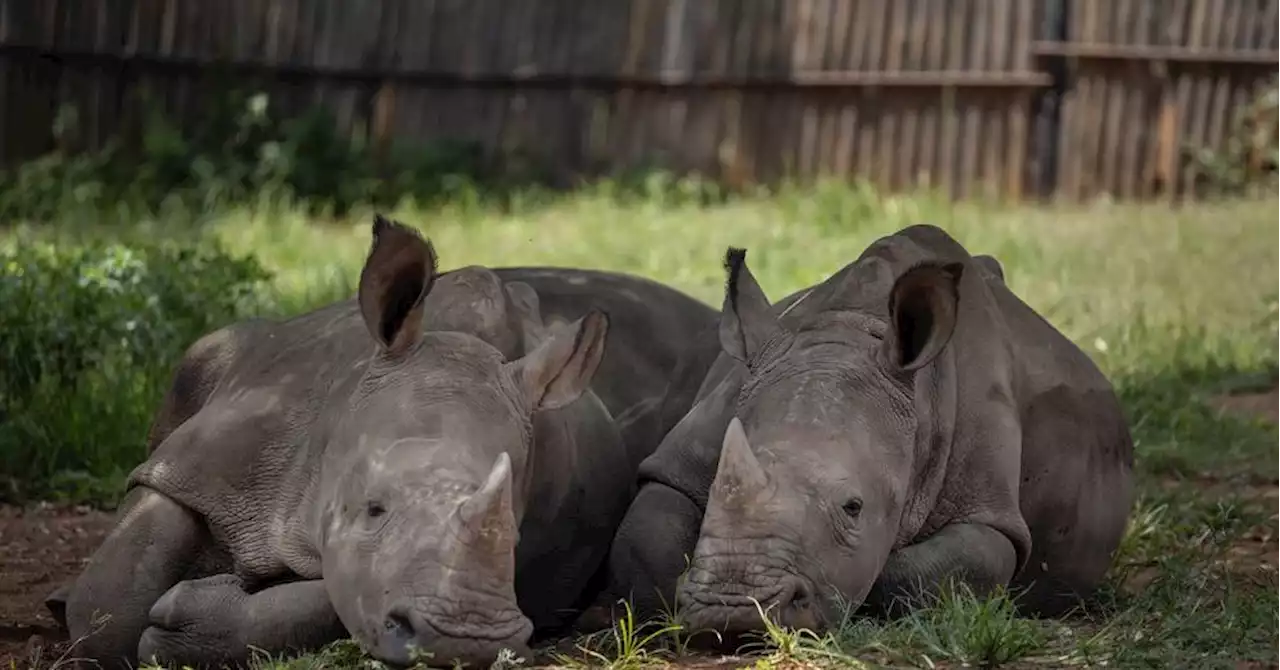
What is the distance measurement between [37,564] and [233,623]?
87.6 inches

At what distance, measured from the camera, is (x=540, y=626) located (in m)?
6.05

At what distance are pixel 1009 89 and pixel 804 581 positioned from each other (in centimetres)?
1154

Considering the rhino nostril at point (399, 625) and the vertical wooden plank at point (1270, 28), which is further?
the vertical wooden plank at point (1270, 28)

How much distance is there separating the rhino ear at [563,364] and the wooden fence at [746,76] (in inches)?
426

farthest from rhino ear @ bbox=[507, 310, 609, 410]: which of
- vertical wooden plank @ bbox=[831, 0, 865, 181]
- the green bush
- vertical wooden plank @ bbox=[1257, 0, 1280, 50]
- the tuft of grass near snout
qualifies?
vertical wooden plank @ bbox=[1257, 0, 1280, 50]

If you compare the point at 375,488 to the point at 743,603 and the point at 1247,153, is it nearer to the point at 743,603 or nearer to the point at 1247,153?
the point at 743,603

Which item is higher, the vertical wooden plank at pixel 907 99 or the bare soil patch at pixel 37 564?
the vertical wooden plank at pixel 907 99

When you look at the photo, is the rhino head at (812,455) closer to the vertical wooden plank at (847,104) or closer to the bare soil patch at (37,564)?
the bare soil patch at (37,564)

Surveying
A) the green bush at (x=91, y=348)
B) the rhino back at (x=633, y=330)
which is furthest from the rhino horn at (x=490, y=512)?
the green bush at (x=91, y=348)

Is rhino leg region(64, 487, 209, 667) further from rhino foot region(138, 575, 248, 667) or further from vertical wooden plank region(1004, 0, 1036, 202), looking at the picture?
vertical wooden plank region(1004, 0, 1036, 202)

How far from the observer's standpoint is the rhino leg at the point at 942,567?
5613 mm

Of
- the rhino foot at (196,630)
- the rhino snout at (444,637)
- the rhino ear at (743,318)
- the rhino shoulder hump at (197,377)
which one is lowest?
the rhino foot at (196,630)

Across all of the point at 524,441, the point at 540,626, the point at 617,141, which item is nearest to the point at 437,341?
the point at 524,441

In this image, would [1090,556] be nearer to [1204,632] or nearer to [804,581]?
[1204,632]
